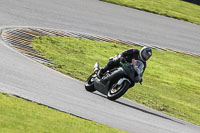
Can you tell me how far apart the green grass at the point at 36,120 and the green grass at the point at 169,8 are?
17.1 metres

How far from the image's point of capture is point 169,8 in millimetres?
28375

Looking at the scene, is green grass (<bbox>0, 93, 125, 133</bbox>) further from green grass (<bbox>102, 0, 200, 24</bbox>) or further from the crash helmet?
green grass (<bbox>102, 0, 200, 24</bbox>)

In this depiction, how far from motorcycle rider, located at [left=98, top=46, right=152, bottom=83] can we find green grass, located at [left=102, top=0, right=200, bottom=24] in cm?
1325

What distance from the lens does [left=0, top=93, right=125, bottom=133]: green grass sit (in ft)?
28.0

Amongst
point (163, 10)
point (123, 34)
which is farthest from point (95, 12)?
point (163, 10)

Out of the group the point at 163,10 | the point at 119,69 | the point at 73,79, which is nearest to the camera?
the point at 119,69

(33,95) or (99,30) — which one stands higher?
(33,95)

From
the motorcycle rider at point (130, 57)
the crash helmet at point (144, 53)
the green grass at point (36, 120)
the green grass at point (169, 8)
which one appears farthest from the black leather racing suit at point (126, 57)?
the green grass at point (169, 8)

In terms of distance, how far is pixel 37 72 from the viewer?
47.2ft

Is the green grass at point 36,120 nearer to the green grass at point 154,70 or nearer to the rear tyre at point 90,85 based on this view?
the rear tyre at point 90,85

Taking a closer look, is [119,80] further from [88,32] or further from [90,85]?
[88,32]

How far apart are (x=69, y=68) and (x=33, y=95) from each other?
4733 millimetres

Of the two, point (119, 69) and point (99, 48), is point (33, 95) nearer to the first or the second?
point (119, 69)

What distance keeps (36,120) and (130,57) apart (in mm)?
4981
